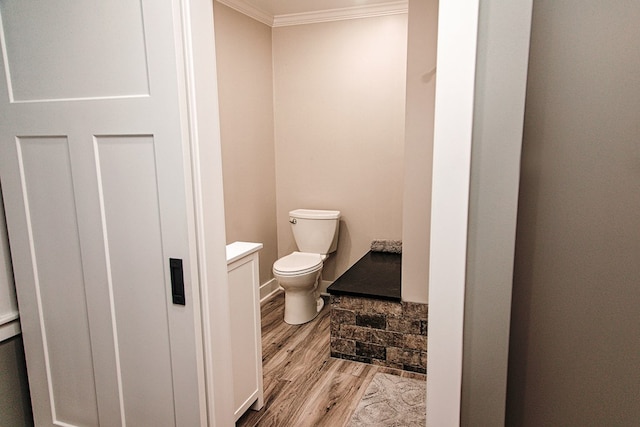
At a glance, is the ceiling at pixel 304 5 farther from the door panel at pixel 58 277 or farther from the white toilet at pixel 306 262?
the door panel at pixel 58 277

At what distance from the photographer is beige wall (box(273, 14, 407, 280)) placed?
11.2 feet

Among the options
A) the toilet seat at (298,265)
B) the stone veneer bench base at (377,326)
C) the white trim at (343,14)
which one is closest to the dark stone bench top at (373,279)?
the stone veneer bench base at (377,326)

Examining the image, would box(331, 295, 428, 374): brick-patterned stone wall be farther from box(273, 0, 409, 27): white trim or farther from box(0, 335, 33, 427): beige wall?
box(273, 0, 409, 27): white trim

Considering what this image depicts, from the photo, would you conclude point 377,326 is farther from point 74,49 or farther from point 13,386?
point 74,49

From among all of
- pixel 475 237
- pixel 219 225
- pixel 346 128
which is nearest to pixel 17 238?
pixel 219 225

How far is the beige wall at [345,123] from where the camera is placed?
3410 millimetres

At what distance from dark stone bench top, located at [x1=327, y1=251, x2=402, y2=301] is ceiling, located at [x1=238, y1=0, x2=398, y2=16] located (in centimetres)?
200

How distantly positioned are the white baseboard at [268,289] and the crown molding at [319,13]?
2280 millimetres

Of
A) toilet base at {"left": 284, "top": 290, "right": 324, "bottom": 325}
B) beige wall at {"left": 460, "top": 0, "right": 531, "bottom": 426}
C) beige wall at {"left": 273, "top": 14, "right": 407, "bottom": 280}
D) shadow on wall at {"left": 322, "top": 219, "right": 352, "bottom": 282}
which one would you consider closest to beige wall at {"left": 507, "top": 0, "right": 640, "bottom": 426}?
beige wall at {"left": 460, "top": 0, "right": 531, "bottom": 426}

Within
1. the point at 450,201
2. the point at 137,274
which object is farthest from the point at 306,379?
the point at 450,201

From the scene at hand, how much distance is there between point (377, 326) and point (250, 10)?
2.58 meters

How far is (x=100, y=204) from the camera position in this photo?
146cm

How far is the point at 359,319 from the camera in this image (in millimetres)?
2684

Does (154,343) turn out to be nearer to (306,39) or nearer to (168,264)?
(168,264)
